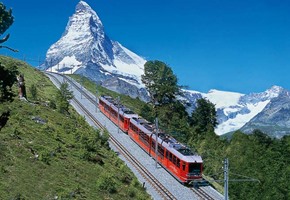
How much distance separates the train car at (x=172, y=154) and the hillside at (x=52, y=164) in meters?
5.33

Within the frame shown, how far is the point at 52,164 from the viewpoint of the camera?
4238 centimetres

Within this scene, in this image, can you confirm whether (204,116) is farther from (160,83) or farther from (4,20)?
(4,20)

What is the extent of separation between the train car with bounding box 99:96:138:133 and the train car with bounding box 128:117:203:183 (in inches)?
321

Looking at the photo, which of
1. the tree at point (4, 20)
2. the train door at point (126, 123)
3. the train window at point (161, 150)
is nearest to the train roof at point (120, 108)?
the train door at point (126, 123)

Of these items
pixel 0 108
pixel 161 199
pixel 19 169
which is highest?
pixel 0 108

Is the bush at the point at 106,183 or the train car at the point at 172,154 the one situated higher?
the train car at the point at 172,154

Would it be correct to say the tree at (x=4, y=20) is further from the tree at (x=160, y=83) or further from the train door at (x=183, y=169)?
the tree at (x=160, y=83)

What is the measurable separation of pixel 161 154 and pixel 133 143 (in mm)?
14749

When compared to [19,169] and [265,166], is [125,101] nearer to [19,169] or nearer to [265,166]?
[265,166]

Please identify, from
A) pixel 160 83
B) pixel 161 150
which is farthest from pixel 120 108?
pixel 160 83

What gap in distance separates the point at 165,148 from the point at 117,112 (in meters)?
28.1

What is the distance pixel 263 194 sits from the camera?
53.7 metres

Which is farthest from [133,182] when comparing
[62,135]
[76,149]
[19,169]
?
[19,169]

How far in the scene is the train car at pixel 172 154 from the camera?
52250mm
